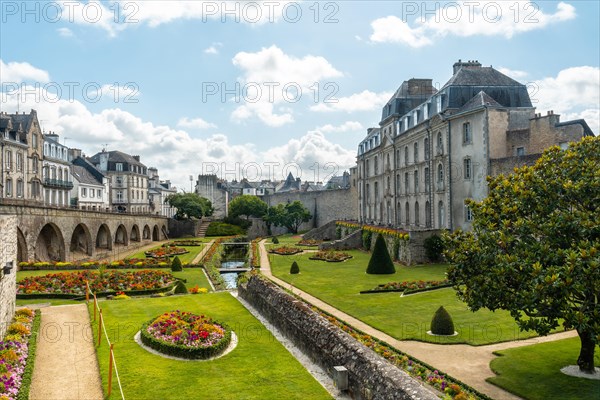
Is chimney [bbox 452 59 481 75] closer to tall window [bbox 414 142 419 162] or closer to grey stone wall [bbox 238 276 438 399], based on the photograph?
tall window [bbox 414 142 419 162]

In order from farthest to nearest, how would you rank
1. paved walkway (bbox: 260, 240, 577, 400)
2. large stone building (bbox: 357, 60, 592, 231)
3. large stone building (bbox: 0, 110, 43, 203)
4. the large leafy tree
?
large stone building (bbox: 0, 110, 43, 203), large stone building (bbox: 357, 60, 592, 231), paved walkway (bbox: 260, 240, 577, 400), the large leafy tree

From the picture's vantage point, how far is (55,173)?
51219 mm

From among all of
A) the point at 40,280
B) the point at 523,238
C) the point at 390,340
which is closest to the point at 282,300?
the point at 390,340

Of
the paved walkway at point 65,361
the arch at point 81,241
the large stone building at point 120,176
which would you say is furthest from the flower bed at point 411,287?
the large stone building at point 120,176

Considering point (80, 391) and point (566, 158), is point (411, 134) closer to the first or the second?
point (566, 158)

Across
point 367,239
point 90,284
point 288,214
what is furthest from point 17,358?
point 288,214

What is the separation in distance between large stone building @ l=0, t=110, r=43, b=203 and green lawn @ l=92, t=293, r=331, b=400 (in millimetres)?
29129

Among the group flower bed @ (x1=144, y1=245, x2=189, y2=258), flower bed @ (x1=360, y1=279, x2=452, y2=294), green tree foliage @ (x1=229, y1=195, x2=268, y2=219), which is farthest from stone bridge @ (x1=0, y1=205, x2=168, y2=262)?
flower bed @ (x1=360, y1=279, x2=452, y2=294)

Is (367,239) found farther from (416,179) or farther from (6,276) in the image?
(6,276)

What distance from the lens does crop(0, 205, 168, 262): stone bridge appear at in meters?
31.5

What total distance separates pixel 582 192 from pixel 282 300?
33.2ft

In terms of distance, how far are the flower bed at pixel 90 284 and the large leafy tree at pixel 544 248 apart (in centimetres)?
1778

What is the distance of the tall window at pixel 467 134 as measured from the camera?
109ft

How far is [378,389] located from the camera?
968 centimetres
